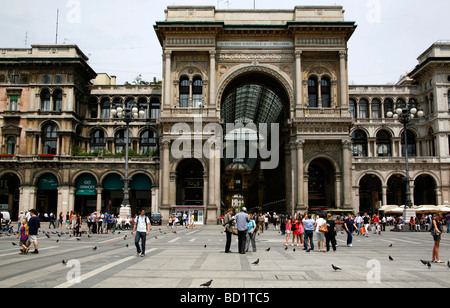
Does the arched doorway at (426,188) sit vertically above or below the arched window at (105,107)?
below

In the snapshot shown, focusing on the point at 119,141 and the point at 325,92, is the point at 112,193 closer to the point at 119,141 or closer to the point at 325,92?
the point at 119,141

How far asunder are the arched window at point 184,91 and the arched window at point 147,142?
456 inches

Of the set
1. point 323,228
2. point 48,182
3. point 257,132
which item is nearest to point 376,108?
point 257,132

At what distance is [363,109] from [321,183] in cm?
1601

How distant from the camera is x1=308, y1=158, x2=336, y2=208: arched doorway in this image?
54.3 meters

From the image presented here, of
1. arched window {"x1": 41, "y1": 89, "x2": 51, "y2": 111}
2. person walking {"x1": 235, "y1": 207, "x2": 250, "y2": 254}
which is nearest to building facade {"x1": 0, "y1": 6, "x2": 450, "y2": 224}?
arched window {"x1": 41, "y1": 89, "x2": 51, "y2": 111}

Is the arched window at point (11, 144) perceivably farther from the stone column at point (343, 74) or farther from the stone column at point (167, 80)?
the stone column at point (343, 74)

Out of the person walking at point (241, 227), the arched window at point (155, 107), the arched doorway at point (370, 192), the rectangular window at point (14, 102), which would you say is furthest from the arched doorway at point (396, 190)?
the rectangular window at point (14, 102)

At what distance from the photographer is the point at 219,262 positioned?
559 inches

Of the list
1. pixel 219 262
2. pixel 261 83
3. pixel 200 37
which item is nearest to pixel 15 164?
pixel 200 37

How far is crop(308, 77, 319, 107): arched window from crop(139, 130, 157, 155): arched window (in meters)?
23.1

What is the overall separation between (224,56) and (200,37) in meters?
3.71

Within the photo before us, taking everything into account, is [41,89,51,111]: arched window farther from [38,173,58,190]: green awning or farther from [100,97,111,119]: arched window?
[38,173,58,190]: green awning

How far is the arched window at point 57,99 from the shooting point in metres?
58.1
